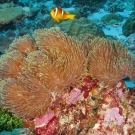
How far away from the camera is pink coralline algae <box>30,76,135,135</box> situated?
2932 millimetres

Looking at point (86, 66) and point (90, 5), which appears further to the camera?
point (90, 5)

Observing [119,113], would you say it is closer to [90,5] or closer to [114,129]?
[114,129]

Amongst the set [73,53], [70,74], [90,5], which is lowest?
[90,5]

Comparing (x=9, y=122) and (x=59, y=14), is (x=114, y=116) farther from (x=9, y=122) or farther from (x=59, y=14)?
(x=59, y=14)

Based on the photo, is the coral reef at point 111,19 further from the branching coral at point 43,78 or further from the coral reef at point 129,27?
the branching coral at point 43,78

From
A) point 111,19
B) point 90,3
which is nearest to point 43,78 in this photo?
point 111,19

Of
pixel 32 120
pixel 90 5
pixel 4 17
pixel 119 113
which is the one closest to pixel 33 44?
pixel 32 120

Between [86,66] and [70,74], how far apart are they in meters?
0.26

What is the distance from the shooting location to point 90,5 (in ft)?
41.2

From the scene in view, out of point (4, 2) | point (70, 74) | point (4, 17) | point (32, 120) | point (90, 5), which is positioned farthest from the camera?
point (90, 5)

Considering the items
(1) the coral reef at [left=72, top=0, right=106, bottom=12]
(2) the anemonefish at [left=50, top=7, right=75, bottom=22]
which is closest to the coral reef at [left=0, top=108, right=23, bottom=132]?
(2) the anemonefish at [left=50, top=7, right=75, bottom=22]

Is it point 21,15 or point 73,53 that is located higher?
point 73,53

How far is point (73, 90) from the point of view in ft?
9.78

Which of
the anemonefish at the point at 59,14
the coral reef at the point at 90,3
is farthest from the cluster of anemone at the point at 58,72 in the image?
the coral reef at the point at 90,3
